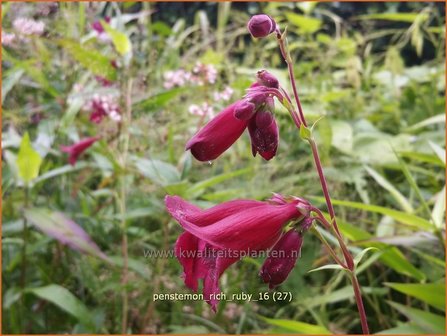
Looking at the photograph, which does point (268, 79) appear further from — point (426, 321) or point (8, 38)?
point (8, 38)

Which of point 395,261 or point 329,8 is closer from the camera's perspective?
point 395,261

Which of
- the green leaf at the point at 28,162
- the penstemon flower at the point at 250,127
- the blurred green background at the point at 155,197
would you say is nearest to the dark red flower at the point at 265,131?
the penstemon flower at the point at 250,127

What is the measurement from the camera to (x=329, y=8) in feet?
11.5

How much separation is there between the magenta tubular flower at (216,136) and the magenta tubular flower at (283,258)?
0.12m

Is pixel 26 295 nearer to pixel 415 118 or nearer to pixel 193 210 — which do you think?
pixel 193 210

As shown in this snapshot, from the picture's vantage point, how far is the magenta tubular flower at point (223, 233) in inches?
26.8

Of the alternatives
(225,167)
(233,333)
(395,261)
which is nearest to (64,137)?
(225,167)

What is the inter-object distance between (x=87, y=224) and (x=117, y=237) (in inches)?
3.0

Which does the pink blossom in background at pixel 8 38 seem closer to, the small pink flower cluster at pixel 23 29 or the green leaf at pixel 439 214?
the small pink flower cluster at pixel 23 29

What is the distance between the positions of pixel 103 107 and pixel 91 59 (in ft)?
0.58

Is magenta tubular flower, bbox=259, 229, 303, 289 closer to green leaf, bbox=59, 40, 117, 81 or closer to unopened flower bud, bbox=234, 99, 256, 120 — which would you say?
unopened flower bud, bbox=234, 99, 256, 120

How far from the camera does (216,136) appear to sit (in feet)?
2.28

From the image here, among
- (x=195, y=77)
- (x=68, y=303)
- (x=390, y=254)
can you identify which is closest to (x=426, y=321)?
(x=390, y=254)

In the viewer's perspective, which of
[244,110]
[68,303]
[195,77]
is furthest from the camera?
[195,77]
